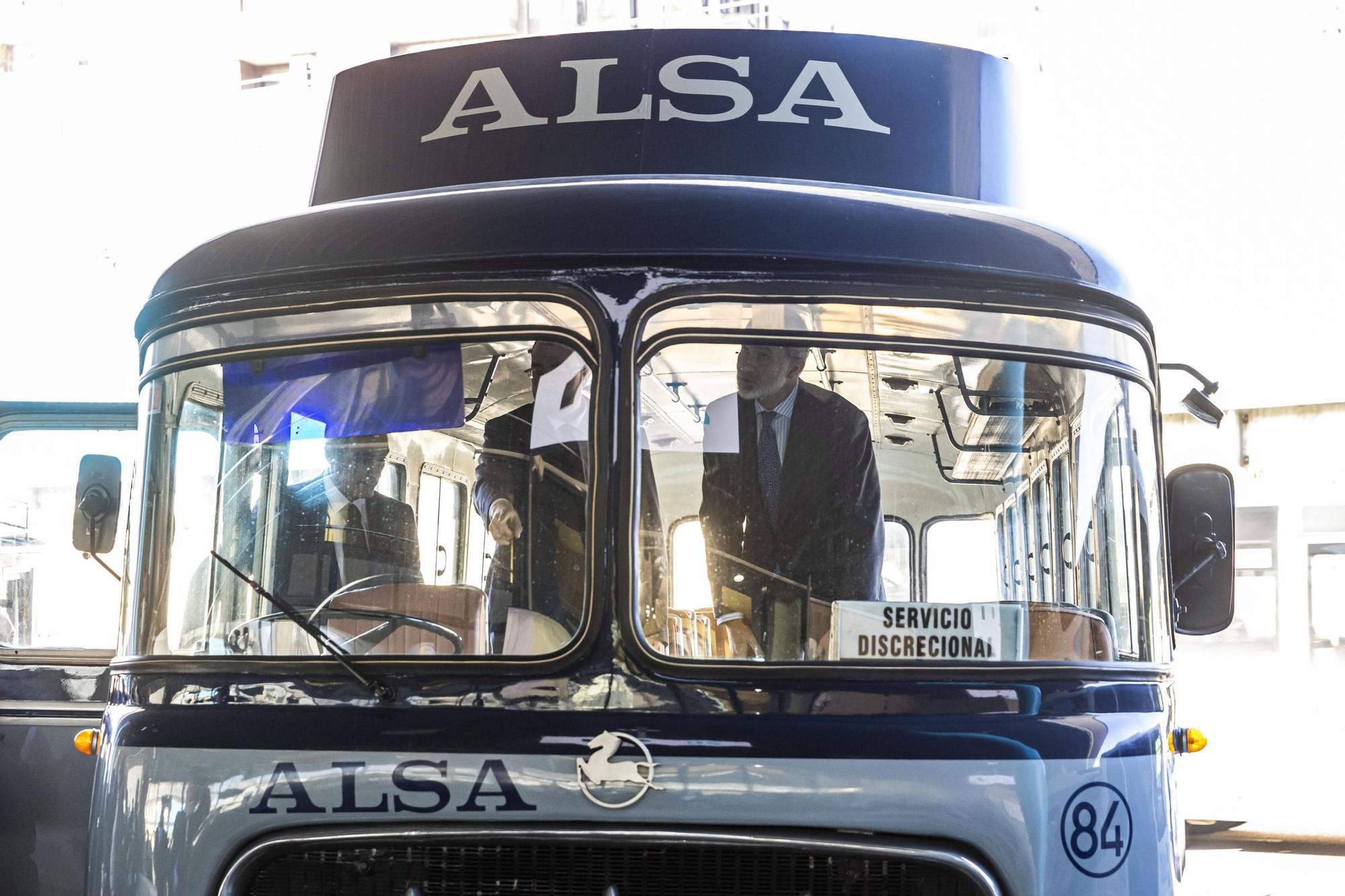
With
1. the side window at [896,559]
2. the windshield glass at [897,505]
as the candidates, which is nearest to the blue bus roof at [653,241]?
the windshield glass at [897,505]

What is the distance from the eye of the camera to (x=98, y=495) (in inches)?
159

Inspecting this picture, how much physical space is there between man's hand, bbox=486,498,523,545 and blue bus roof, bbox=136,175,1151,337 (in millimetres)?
500

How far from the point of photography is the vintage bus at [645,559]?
3.05 meters

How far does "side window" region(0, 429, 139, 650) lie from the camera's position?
16.4ft

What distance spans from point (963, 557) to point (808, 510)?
43 cm

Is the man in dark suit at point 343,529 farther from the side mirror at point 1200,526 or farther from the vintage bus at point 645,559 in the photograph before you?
the side mirror at point 1200,526

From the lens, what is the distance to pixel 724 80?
4.21 metres

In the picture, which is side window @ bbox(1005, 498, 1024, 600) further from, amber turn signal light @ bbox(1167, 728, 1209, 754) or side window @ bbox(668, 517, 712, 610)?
side window @ bbox(668, 517, 712, 610)

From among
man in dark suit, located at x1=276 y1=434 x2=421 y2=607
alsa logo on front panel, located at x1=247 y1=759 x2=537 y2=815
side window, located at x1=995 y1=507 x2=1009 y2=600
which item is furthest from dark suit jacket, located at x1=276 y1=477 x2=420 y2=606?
side window, located at x1=995 y1=507 x2=1009 y2=600

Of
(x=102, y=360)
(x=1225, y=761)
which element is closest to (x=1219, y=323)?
(x=1225, y=761)

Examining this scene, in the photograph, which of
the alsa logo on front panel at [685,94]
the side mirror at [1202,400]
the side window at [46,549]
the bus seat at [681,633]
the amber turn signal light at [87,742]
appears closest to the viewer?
the bus seat at [681,633]

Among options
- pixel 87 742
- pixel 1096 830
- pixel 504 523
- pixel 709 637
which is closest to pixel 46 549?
pixel 87 742

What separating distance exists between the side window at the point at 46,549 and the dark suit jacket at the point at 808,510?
252 cm

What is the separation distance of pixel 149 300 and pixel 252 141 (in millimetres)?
16795
